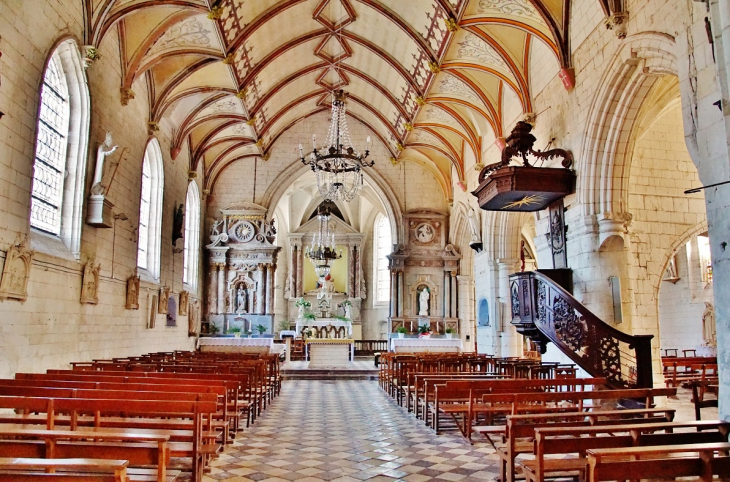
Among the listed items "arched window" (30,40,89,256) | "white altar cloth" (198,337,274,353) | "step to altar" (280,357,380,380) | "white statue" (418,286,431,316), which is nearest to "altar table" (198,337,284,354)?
"white altar cloth" (198,337,274,353)

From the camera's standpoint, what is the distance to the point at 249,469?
5414 millimetres

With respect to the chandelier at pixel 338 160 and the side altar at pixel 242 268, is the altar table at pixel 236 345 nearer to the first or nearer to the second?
the side altar at pixel 242 268

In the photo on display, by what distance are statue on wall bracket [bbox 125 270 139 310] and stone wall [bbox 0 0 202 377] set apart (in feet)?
0.46

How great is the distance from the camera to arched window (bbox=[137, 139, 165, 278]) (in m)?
15.5

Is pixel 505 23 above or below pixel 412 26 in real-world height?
below

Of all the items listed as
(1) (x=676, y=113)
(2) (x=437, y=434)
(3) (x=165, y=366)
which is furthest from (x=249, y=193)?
(2) (x=437, y=434)

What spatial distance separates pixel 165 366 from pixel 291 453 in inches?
150

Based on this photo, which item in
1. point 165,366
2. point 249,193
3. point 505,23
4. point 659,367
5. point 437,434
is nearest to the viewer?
point 437,434

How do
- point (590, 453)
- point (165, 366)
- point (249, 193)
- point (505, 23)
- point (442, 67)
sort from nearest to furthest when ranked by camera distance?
point (590, 453) < point (165, 366) < point (505, 23) < point (442, 67) < point (249, 193)

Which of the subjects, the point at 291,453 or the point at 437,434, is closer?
the point at 291,453

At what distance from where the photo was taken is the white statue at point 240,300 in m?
21.1

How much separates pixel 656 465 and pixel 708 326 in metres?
16.3

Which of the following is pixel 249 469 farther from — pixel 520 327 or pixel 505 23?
pixel 505 23

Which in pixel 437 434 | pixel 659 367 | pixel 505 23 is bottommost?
pixel 437 434
